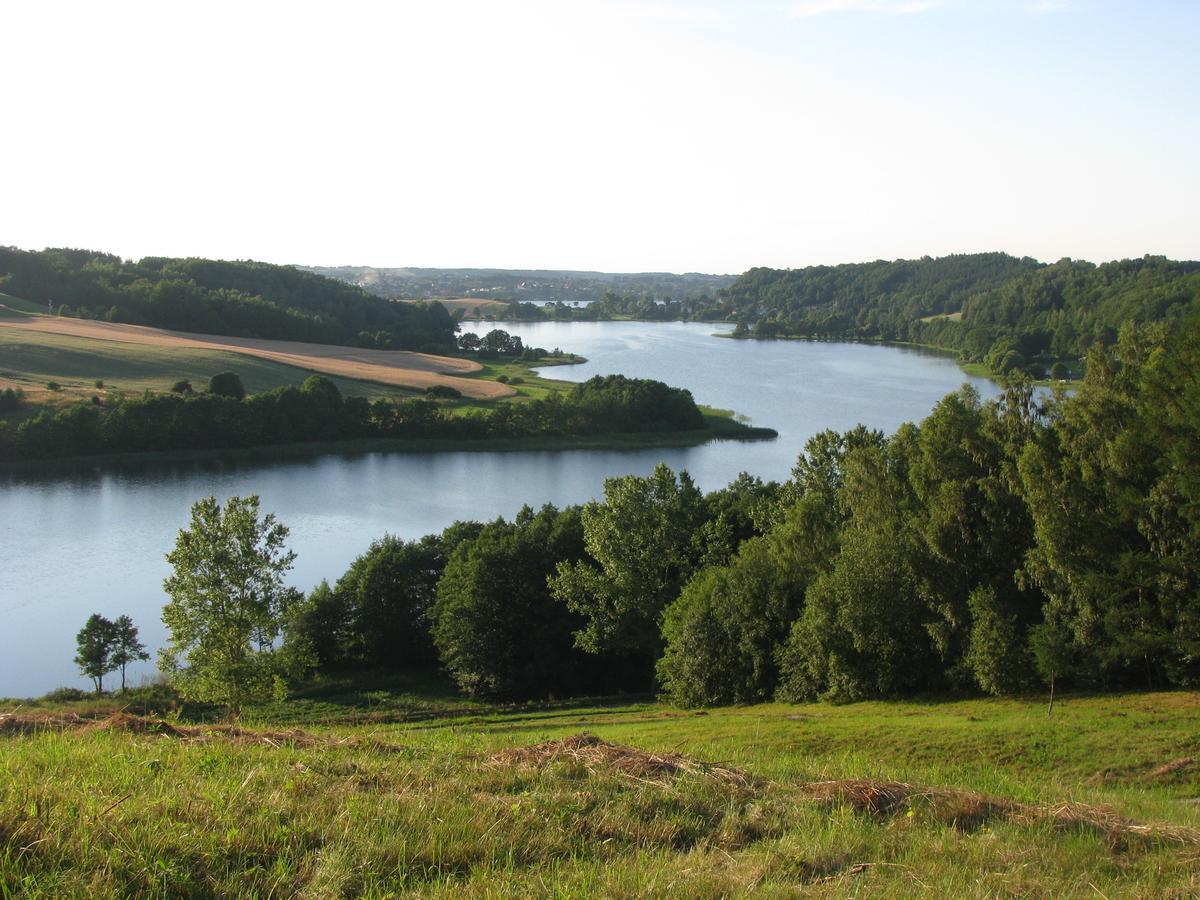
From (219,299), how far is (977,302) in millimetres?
85563

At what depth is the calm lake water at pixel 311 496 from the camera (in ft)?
90.0

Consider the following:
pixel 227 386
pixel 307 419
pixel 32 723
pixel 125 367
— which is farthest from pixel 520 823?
pixel 125 367

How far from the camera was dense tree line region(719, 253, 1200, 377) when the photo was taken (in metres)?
82.0

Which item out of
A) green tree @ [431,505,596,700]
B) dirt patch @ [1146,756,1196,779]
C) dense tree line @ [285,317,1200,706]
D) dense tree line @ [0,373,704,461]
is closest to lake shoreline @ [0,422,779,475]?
dense tree line @ [0,373,704,461]

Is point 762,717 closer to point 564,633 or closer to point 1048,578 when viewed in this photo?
point 1048,578

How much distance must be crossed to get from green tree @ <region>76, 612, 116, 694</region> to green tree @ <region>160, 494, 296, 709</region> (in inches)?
177

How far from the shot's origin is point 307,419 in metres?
56.5

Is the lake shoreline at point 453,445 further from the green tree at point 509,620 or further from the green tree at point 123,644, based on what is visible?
the green tree at point 509,620

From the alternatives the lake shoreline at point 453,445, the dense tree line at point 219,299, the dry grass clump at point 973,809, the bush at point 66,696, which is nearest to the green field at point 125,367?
the lake shoreline at point 453,445

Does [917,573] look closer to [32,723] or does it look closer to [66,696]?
A: [32,723]

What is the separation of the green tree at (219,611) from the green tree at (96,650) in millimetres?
4490

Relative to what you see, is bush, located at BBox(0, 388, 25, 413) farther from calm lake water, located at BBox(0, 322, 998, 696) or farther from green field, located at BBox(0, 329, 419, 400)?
calm lake water, located at BBox(0, 322, 998, 696)

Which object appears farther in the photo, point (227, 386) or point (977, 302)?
point (977, 302)

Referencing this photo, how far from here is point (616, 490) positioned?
23031mm
